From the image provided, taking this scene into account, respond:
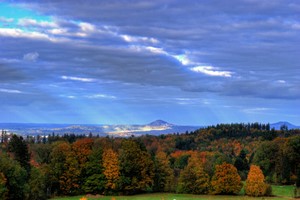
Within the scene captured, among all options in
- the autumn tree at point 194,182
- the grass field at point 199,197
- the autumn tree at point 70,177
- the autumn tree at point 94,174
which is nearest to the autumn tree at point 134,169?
the autumn tree at point 94,174

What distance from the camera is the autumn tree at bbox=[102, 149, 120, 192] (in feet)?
252

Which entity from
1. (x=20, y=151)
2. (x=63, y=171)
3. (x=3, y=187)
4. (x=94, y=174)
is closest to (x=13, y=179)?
(x=3, y=187)

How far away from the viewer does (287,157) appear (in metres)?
89.8

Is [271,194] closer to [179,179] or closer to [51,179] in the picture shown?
[179,179]

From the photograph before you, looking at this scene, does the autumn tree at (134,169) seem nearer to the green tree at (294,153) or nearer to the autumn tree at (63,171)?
the autumn tree at (63,171)

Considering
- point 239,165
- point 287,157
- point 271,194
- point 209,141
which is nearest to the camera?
point 271,194

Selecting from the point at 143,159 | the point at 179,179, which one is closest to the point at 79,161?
the point at 143,159

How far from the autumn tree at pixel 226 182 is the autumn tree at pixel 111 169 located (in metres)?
16.8

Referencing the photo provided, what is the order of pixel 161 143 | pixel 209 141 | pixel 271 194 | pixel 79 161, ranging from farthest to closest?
pixel 209 141
pixel 161 143
pixel 79 161
pixel 271 194

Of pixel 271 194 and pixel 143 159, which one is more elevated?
pixel 143 159

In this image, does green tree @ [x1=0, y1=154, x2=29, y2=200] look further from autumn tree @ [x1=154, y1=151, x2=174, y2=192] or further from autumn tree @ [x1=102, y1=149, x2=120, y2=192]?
autumn tree @ [x1=154, y1=151, x2=174, y2=192]

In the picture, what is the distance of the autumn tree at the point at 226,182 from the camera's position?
7550 cm

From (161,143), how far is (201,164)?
2956 inches

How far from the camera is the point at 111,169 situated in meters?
77.7
